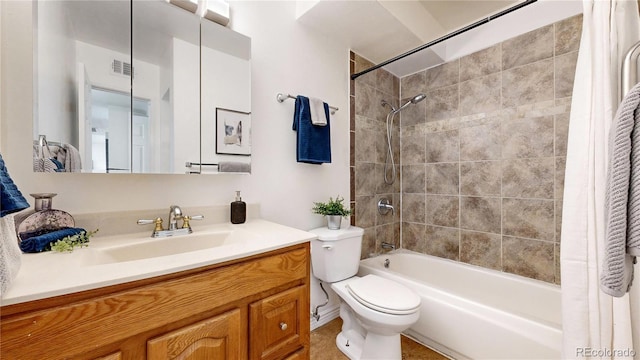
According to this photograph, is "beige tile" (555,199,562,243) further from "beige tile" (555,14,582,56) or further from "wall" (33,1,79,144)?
"wall" (33,1,79,144)

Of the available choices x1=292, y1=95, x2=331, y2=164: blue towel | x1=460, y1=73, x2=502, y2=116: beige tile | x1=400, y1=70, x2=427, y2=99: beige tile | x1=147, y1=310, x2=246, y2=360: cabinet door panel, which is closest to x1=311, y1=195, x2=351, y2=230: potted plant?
x1=292, y1=95, x2=331, y2=164: blue towel

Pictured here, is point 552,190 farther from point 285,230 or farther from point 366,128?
point 285,230

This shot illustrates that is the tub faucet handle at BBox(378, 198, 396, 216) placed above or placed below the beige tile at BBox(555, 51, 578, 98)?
below

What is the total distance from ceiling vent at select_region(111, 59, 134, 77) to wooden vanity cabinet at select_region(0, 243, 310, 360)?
88 centimetres

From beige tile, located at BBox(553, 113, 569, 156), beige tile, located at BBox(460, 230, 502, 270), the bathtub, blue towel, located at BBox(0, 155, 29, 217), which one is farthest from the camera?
beige tile, located at BBox(460, 230, 502, 270)

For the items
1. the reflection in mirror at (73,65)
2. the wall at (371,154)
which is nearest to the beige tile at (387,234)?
the wall at (371,154)

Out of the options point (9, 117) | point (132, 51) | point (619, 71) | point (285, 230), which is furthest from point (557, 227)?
point (9, 117)

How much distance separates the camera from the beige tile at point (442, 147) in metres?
2.09

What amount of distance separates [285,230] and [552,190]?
5.98 feet

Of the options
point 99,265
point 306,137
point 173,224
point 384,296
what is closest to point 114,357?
point 99,265

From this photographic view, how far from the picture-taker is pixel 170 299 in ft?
2.20

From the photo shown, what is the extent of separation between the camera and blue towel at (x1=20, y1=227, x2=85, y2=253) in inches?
30.0

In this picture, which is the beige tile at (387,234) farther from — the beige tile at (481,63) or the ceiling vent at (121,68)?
the ceiling vent at (121,68)

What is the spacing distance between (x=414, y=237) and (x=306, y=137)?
1514 mm
